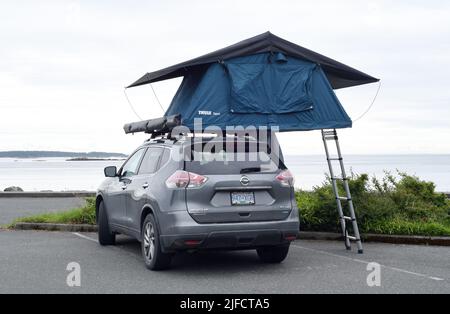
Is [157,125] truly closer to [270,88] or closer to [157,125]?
[157,125]

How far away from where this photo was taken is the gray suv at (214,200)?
781 cm

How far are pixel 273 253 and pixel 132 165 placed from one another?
8.94 ft

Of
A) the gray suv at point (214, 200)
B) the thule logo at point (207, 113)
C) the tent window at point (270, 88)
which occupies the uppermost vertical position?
the tent window at point (270, 88)

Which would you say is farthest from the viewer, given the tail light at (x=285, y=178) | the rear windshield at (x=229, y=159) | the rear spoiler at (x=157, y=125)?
the rear spoiler at (x=157, y=125)

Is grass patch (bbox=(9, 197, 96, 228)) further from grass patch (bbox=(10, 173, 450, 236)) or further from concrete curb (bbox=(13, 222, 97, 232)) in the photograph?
concrete curb (bbox=(13, 222, 97, 232))

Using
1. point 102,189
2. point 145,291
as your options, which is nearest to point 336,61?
point 102,189

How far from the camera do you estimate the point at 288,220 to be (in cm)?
820

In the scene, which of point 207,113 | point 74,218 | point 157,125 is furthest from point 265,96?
point 74,218

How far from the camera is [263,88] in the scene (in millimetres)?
10180

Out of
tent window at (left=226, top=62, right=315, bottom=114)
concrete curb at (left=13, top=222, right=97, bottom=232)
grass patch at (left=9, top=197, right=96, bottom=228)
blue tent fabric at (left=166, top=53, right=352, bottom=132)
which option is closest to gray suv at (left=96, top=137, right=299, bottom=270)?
blue tent fabric at (left=166, top=53, right=352, bottom=132)

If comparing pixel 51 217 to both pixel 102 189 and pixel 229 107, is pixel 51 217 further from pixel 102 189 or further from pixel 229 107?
pixel 229 107

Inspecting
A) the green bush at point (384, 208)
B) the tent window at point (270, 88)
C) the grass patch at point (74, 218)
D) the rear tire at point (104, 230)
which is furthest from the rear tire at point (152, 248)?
the grass patch at point (74, 218)

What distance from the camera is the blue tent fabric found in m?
9.91

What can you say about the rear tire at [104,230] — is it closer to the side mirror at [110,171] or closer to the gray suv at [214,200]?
the side mirror at [110,171]
